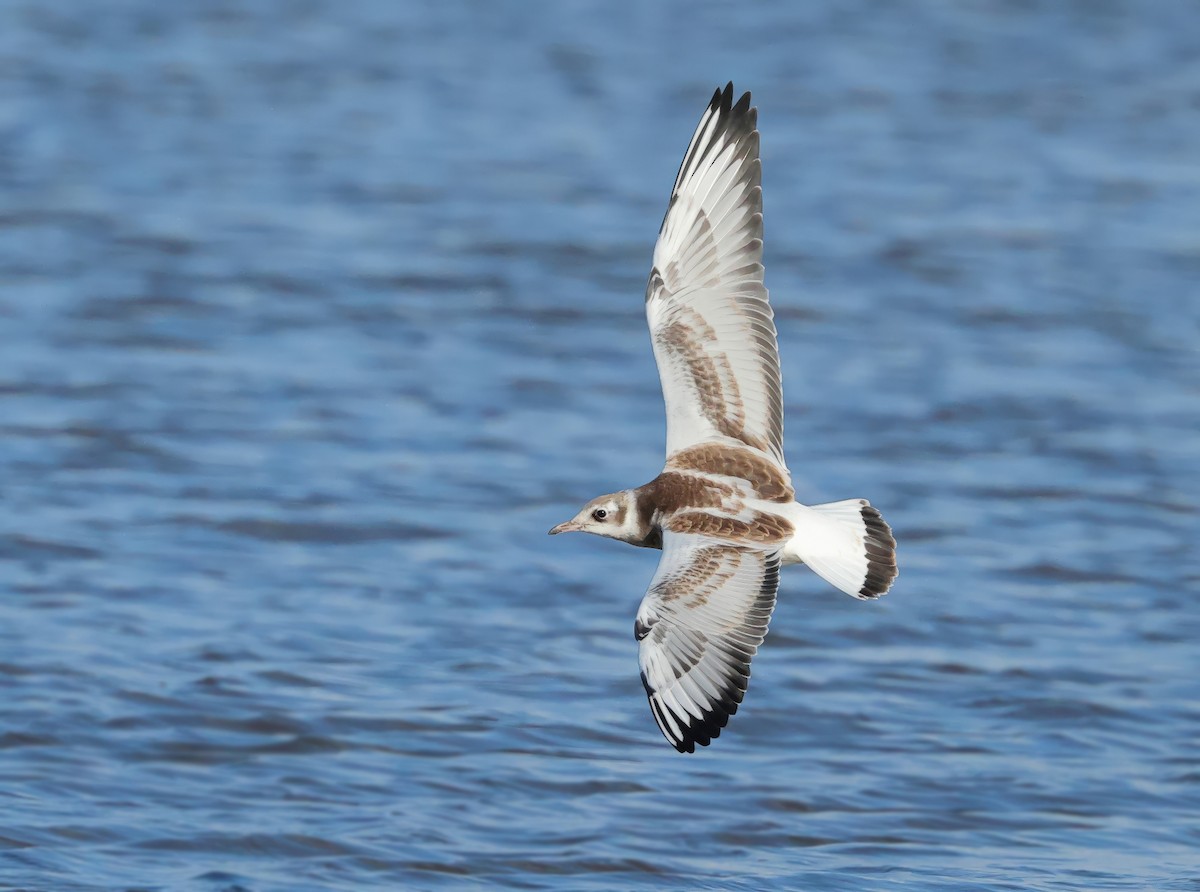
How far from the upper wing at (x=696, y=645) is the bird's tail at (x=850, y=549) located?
331 millimetres

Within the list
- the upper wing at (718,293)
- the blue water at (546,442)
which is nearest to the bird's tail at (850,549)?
the upper wing at (718,293)

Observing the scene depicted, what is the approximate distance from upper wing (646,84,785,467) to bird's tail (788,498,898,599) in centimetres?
47

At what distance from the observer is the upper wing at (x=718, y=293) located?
23.7 feet

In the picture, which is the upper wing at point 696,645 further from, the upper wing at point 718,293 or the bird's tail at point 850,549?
the upper wing at point 718,293

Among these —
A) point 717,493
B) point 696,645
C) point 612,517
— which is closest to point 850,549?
point 717,493

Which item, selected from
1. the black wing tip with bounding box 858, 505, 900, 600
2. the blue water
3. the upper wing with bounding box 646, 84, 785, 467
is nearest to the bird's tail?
the black wing tip with bounding box 858, 505, 900, 600

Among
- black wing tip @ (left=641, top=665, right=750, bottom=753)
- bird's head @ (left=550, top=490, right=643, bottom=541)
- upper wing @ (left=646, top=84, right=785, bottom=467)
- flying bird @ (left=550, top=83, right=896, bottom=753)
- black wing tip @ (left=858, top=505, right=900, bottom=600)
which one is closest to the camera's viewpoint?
black wing tip @ (left=641, top=665, right=750, bottom=753)

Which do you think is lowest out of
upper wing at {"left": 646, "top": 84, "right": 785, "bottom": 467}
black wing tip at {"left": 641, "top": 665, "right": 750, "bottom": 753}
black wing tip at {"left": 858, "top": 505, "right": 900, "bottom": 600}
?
black wing tip at {"left": 641, "top": 665, "right": 750, "bottom": 753}

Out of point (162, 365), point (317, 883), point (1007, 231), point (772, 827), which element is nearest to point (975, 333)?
point (1007, 231)

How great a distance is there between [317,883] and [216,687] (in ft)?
5.13

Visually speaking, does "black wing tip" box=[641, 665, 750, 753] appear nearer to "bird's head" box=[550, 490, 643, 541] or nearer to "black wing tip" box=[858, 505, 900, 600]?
"black wing tip" box=[858, 505, 900, 600]

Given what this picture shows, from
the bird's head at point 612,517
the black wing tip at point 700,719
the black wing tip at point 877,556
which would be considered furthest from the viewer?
the bird's head at point 612,517

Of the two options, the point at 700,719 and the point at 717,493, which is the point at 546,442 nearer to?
the point at 717,493

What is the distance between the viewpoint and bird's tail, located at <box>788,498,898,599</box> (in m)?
6.72
